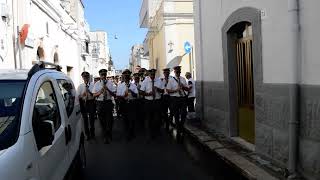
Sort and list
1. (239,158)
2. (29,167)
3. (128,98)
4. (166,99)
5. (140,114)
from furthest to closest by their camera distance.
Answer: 1. (140,114)
2. (166,99)
3. (128,98)
4. (239,158)
5. (29,167)

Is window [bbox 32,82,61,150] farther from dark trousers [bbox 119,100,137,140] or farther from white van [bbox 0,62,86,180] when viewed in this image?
dark trousers [bbox 119,100,137,140]

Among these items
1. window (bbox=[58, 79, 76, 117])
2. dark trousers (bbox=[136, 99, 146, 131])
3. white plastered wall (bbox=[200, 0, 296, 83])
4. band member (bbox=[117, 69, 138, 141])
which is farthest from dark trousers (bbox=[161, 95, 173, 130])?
window (bbox=[58, 79, 76, 117])

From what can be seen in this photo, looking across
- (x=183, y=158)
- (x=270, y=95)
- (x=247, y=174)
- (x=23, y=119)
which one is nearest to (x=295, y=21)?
(x=270, y=95)

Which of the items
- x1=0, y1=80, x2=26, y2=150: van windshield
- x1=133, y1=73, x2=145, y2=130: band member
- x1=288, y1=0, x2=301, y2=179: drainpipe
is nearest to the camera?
x1=0, y1=80, x2=26, y2=150: van windshield

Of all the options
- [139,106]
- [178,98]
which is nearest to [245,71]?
[178,98]

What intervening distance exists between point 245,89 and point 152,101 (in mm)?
3072

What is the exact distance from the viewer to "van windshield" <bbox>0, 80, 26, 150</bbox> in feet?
12.6

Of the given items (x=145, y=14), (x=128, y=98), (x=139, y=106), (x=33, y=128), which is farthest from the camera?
(x=145, y=14)

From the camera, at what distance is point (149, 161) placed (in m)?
9.01

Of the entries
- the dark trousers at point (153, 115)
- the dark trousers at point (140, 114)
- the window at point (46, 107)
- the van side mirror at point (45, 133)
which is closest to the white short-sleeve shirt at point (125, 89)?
the dark trousers at point (140, 114)

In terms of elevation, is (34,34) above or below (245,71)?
above

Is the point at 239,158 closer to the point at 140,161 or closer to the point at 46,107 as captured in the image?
the point at 140,161

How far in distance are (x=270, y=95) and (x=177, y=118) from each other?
4230 millimetres

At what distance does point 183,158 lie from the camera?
923cm
